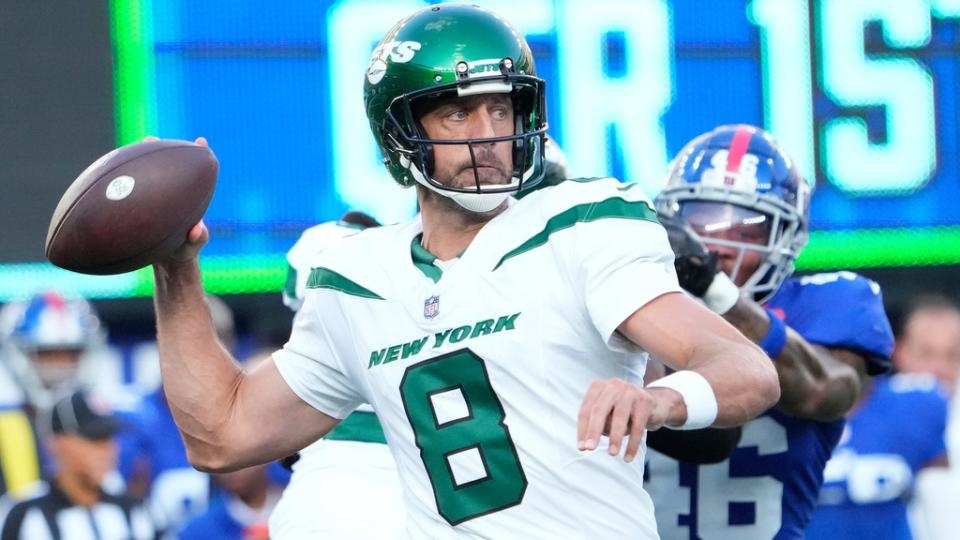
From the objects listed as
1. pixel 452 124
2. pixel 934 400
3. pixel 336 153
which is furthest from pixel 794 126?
pixel 452 124

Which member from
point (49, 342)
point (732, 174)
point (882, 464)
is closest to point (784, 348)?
point (732, 174)

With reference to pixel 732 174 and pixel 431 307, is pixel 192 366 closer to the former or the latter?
pixel 431 307

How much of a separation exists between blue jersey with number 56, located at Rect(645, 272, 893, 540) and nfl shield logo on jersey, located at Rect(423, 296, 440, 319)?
1.18 metres

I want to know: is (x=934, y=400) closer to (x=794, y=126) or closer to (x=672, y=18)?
(x=794, y=126)

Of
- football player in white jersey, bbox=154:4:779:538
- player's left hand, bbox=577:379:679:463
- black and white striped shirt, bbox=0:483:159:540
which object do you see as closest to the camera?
player's left hand, bbox=577:379:679:463

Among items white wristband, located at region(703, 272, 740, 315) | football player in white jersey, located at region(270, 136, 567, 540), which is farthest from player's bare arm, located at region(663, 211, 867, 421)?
football player in white jersey, located at region(270, 136, 567, 540)

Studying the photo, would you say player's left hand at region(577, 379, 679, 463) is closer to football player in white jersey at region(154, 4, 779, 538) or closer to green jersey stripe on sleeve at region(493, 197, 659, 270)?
football player in white jersey at region(154, 4, 779, 538)

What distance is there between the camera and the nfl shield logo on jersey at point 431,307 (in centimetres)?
278

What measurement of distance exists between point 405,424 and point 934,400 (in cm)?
361

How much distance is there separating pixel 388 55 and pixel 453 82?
0.58ft

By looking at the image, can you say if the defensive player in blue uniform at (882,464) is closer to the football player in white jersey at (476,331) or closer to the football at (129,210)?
the football player in white jersey at (476,331)

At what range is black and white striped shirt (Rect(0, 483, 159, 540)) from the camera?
5.68m

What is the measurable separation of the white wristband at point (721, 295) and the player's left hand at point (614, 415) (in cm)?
123

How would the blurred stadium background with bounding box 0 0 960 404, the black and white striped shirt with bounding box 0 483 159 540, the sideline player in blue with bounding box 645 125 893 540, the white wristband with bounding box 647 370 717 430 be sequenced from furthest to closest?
1. the blurred stadium background with bounding box 0 0 960 404
2. the black and white striped shirt with bounding box 0 483 159 540
3. the sideline player in blue with bounding box 645 125 893 540
4. the white wristband with bounding box 647 370 717 430
